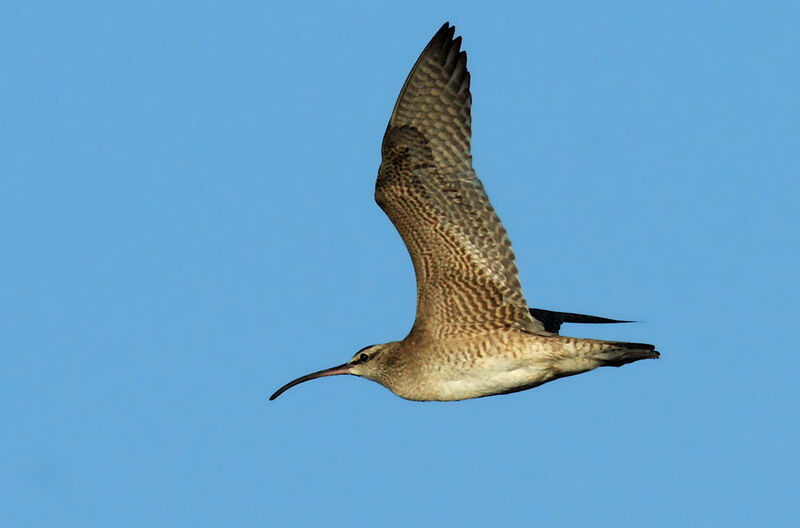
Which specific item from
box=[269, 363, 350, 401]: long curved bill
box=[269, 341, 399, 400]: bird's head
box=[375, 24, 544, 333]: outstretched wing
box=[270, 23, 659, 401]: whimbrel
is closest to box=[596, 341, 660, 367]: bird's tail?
box=[270, 23, 659, 401]: whimbrel

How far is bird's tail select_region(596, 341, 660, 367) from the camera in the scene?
1488 cm

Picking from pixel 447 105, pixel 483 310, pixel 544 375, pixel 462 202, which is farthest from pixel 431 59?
pixel 544 375

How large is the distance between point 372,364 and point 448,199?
267cm

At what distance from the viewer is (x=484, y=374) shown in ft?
50.6

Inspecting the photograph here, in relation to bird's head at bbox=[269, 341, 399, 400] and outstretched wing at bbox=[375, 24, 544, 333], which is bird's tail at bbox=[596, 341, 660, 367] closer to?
outstretched wing at bbox=[375, 24, 544, 333]

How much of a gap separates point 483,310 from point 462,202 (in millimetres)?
1405

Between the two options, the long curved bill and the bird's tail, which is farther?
the long curved bill

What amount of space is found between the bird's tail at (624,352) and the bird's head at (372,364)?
2.93m

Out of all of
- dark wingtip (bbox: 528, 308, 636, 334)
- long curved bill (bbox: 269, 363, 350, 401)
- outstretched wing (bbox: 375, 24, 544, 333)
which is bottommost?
long curved bill (bbox: 269, 363, 350, 401)

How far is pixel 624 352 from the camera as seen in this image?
15.0 metres

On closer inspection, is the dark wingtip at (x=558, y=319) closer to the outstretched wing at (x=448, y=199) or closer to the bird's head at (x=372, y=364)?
the outstretched wing at (x=448, y=199)

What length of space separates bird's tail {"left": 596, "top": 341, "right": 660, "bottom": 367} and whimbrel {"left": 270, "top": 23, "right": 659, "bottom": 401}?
0.66 ft

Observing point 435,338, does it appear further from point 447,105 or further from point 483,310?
point 447,105

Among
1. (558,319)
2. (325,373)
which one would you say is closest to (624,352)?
(558,319)
